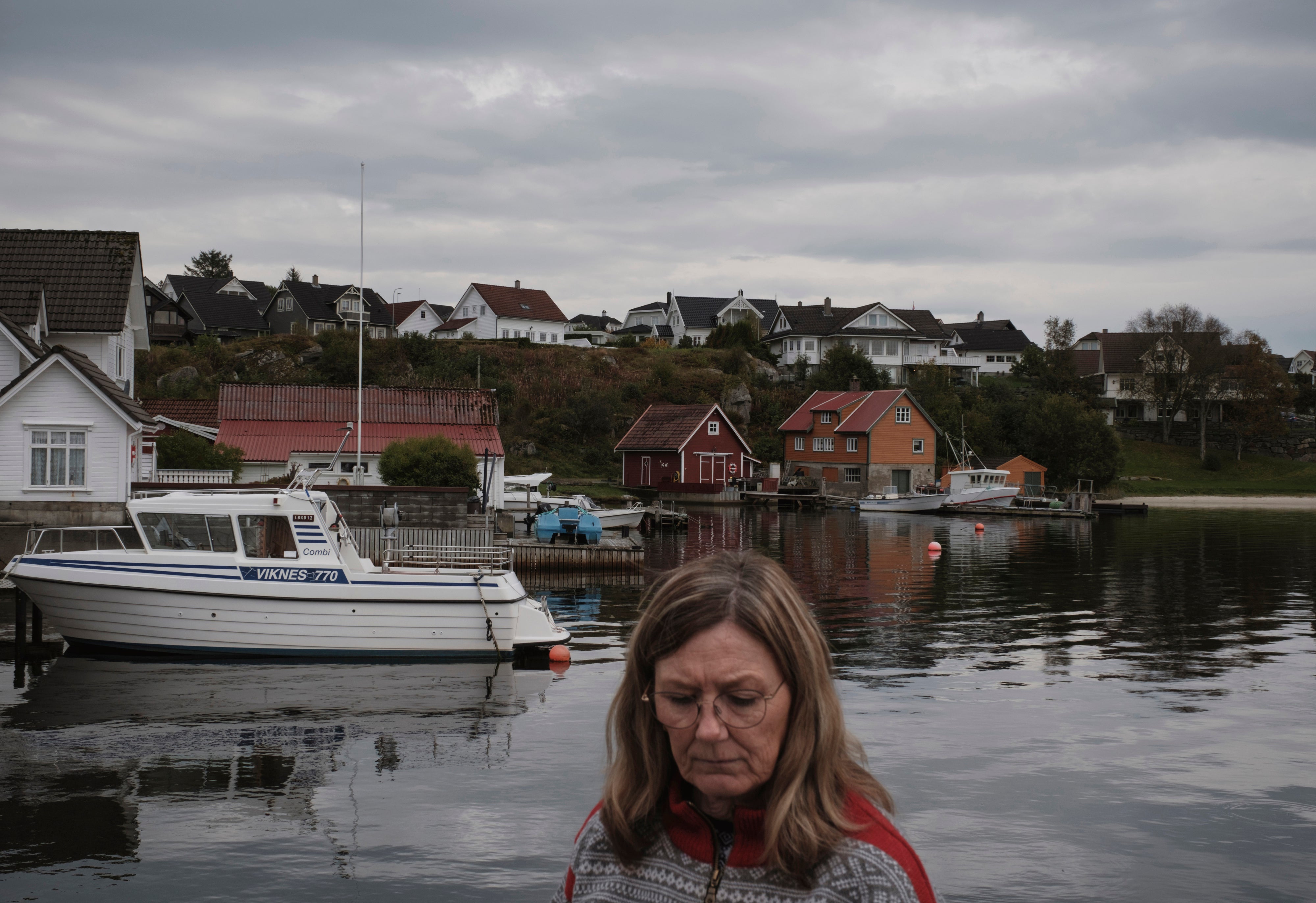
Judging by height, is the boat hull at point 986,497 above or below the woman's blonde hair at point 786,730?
→ below

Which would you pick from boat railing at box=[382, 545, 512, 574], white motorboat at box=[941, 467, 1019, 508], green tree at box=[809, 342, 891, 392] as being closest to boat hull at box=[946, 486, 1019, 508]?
white motorboat at box=[941, 467, 1019, 508]

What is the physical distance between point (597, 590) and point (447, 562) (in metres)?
8.60

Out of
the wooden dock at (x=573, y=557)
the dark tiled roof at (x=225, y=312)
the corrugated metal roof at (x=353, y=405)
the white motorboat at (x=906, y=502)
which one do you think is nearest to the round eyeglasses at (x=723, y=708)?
the wooden dock at (x=573, y=557)

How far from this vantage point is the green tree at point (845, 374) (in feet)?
285

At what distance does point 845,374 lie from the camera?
8719 cm

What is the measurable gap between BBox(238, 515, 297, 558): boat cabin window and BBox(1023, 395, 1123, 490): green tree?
63.5 m

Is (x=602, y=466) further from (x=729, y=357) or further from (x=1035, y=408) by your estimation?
(x=1035, y=408)

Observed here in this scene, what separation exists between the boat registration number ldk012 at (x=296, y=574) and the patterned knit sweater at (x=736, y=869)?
51.8 feet

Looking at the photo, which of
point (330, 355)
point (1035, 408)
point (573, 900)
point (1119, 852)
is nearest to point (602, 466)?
point (330, 355)

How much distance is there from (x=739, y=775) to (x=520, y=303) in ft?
343

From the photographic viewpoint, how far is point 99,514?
2712 cm

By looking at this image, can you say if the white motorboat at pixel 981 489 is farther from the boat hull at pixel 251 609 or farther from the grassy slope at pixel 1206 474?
the boat hull at pixel 251 609

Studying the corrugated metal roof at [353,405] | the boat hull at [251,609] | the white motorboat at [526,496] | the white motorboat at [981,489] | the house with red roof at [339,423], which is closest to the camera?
the boat hull at [251,609]

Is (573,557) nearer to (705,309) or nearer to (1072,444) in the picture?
(1072,444)
